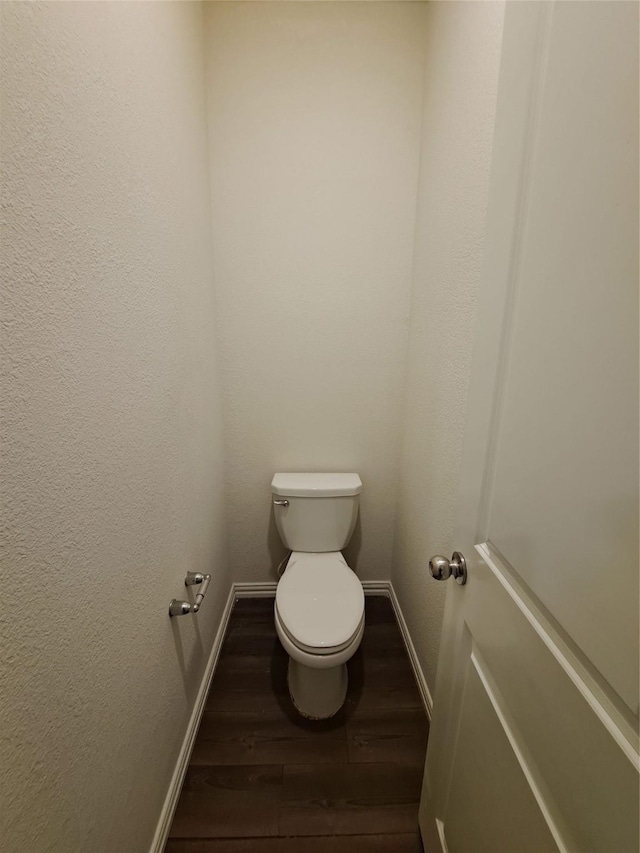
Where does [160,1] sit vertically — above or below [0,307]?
above

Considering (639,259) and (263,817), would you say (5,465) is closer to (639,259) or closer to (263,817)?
(639,259)

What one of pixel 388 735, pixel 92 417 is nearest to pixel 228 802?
pixel 388 735

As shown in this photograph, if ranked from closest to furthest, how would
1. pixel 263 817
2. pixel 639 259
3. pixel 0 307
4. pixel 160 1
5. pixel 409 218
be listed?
pixel 639 259, pixel 0 307, pixel 160 1, pixel 263 817, pixel 409 218

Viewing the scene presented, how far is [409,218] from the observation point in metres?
1.49

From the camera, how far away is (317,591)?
1365 mm

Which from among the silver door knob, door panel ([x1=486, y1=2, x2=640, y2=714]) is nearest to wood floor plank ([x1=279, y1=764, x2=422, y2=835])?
the silver door knob

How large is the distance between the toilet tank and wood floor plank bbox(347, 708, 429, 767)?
1.96 ft

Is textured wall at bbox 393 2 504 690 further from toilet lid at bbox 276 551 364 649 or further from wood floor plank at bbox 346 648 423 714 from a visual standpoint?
toilet lid at bbox 276 551 364 649

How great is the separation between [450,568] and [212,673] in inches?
46.6

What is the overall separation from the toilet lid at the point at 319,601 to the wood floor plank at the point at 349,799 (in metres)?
0.40

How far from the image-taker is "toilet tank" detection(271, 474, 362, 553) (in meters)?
1.59

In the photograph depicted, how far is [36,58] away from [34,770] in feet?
3.32

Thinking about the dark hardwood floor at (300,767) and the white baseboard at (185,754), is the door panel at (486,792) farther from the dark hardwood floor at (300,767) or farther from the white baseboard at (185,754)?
the white baseboard at (185,754)

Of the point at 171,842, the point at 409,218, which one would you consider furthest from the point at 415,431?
the point at 171,842
